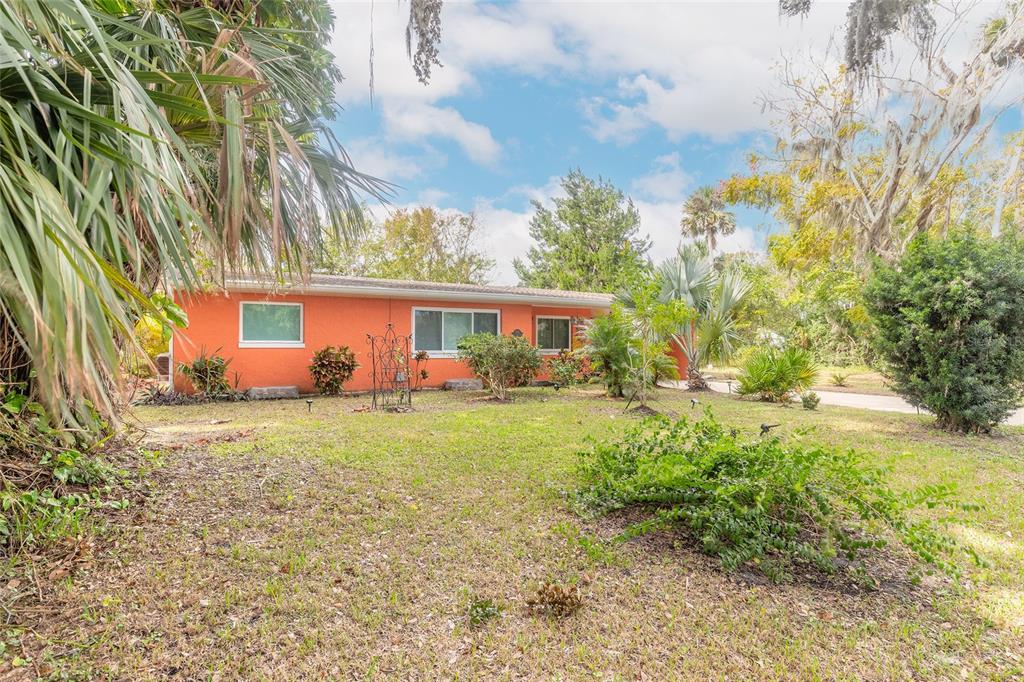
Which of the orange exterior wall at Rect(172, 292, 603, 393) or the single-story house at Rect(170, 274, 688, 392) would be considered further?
the single-story house at Rect(170, 274, 688, 392)

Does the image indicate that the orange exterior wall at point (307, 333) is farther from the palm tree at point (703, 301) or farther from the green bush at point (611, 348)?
the palm tree at point (703, 301)

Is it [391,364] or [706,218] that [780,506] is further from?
[706,218]

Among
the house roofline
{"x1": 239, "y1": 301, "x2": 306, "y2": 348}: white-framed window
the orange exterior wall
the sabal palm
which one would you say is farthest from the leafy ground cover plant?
{"x1": 239, "y1": 301, "x2": 306, "y2": 348}: white-framed window

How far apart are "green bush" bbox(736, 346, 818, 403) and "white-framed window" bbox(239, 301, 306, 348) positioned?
1075 cm

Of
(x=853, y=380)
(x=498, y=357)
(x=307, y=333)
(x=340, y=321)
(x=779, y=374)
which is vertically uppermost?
(x=340, y=321)

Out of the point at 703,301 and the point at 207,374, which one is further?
the point at 703,301

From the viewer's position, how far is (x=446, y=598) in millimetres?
2803

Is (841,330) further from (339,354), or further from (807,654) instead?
(807,654)

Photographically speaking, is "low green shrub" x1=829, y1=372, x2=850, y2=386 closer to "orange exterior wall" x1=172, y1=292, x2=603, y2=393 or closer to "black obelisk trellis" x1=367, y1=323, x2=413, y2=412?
"orange exterior wall" x1=172, y1=292, x2=603, y2=393

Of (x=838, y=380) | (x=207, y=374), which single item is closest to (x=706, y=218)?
(x=838, y=380)

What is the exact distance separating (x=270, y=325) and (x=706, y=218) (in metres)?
25.9

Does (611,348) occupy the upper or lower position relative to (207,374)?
upper

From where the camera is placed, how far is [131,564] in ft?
9.39

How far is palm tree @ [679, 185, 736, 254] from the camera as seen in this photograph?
1142 inches
